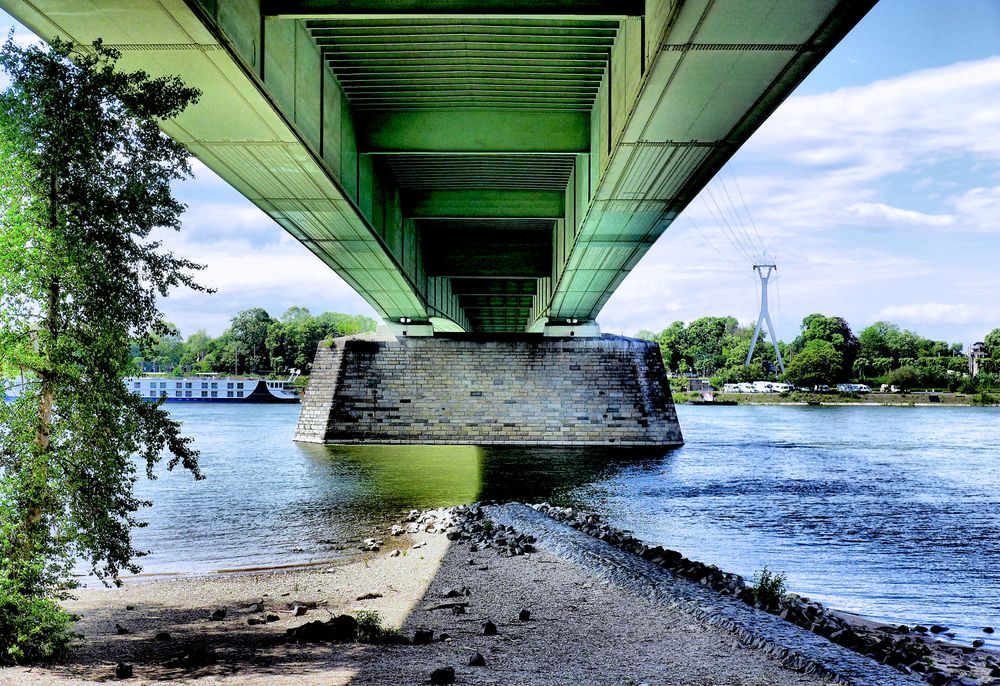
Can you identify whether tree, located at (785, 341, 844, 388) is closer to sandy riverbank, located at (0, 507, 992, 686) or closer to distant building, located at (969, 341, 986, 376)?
distant building, located at (969, 341, 986, 376)

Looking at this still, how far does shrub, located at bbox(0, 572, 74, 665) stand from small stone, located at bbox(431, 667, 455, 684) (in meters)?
3.33

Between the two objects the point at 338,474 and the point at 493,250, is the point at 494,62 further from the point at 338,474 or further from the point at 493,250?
the point at 338,474

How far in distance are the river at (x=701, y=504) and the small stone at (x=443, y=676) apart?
290 inches

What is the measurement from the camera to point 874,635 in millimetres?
8758

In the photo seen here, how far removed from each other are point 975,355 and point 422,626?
441 feet

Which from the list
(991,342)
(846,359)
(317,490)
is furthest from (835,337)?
(317,490)

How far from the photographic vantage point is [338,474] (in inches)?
1078

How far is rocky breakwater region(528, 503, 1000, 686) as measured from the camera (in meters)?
7.36

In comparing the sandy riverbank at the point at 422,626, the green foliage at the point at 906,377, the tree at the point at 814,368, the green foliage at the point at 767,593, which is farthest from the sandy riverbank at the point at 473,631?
the green foliage at the point at 906,377

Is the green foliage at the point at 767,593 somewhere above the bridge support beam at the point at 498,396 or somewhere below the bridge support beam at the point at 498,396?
below

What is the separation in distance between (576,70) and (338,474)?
19.2 m

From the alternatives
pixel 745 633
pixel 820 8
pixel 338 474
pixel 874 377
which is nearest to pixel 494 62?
pixel 820 8

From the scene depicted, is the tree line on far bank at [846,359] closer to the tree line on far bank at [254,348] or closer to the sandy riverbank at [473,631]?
the tree line on far bank at [254,348]

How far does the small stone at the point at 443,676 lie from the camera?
5.68 meters
